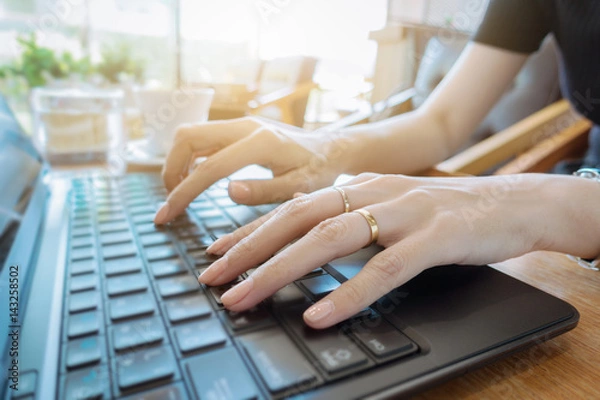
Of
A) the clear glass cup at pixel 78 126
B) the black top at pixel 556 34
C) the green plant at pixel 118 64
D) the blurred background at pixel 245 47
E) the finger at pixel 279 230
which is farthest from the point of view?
the green plant at pixel 118 64

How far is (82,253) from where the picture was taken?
12.6 inches

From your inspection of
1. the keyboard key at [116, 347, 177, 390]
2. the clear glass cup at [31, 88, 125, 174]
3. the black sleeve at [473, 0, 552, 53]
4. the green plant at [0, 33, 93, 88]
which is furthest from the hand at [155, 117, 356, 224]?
the green plant at [0, 33, 93, 88]

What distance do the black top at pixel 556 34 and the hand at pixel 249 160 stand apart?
Result: 0.43 meters

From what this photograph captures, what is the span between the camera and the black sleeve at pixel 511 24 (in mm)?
691

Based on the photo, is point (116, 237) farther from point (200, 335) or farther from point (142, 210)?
point (200, 335)

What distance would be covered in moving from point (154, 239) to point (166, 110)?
0.44m

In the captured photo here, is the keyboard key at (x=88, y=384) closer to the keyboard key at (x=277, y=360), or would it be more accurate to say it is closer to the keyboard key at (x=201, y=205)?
the keyboard key at (x=277, y=360)

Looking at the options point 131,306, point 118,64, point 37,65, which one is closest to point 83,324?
point 131,306

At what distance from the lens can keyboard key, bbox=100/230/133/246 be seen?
0.34 metres

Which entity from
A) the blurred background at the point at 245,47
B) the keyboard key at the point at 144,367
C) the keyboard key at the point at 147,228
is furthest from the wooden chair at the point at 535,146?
the keyboard key at the point at 144,367

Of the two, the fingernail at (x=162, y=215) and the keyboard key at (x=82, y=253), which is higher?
the fingernail at (x=162, y=215)

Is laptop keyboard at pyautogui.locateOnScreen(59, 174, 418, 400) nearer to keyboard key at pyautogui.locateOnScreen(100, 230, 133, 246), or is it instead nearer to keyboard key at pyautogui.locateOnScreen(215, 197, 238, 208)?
keyboard key at pyautogui.locateOnScreen(100, 230, 133, 246)

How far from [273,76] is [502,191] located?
221 cm

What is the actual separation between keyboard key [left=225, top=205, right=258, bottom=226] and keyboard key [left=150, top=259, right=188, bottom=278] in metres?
0.10
